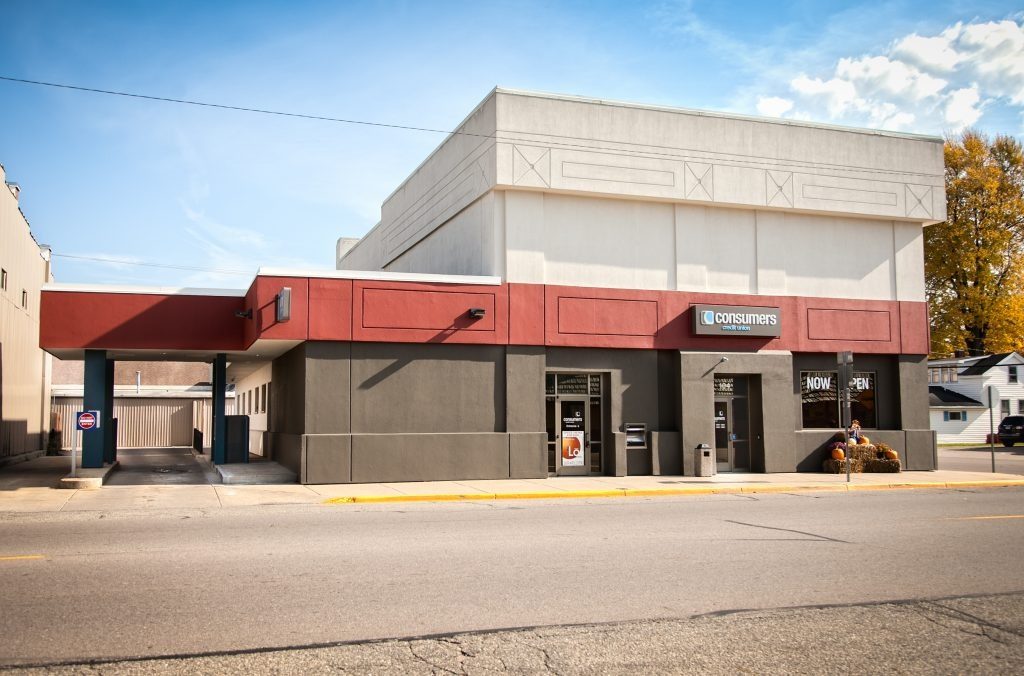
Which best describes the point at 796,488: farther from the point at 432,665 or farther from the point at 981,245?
the point at 981,245

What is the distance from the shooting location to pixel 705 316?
→ 76.8ft

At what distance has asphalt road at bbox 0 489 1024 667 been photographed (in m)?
6.89

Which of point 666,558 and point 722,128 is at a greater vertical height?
point 722,128

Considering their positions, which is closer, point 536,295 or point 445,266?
point 536,295

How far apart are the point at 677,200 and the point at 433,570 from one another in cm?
1639

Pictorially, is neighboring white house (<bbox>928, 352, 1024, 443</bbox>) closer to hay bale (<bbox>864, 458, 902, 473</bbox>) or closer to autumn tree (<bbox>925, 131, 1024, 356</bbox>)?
autumn tree (<bbox>925, 131, 1024, 356</bbox>)

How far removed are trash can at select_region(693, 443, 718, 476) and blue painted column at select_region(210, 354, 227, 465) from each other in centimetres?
1368

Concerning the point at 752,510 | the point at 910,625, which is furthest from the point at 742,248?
the point at 910,625

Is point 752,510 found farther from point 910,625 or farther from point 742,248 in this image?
point 742,248

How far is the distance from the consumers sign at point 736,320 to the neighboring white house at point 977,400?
3181 cm

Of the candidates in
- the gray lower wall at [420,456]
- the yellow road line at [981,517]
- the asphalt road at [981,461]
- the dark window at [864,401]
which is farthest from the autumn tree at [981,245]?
the yellow road line at [981,517]

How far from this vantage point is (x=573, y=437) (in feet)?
75.3

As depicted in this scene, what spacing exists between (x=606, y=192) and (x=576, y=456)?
6.93 m

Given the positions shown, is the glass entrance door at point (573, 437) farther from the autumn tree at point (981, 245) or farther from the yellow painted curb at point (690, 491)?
the autumn tree at point (981, 245)
